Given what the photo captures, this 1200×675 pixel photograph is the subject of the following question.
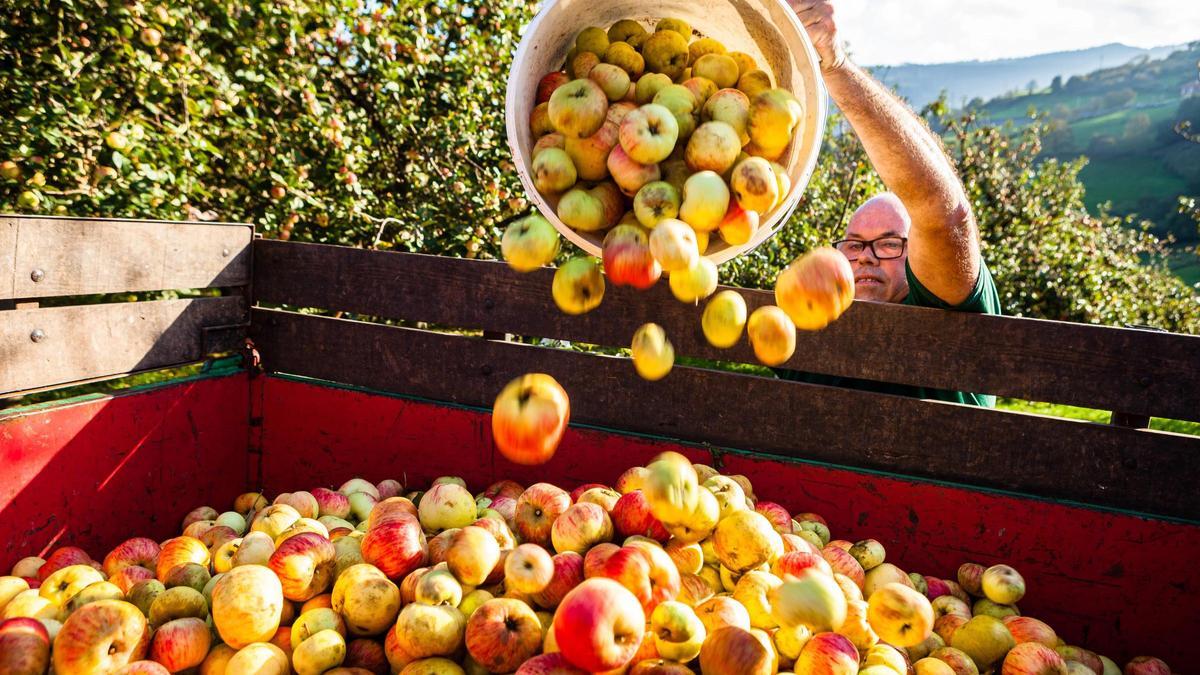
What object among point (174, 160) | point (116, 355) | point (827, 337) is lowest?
point (116, 355)

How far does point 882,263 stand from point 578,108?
215 centimetres

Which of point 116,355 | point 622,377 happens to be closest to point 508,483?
point 622,377

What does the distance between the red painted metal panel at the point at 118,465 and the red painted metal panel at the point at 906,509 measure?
0.24 meters

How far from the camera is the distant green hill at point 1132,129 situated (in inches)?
1809

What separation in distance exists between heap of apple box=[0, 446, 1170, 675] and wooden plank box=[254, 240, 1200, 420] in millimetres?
594

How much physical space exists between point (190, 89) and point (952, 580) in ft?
15.2

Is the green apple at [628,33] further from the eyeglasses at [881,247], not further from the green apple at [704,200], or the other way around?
the eyeglasses at [881,247]

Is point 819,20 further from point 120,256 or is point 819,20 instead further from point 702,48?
point 120,256

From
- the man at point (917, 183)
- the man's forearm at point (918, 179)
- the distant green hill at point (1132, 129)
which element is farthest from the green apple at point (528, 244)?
the distant green hill at point (1132, 129)

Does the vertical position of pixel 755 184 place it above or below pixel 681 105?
below

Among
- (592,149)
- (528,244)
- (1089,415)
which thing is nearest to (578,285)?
(528,244)

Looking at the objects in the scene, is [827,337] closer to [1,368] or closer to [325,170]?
[1,368]

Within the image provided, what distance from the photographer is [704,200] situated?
6.50 ft

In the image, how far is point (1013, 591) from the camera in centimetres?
231
